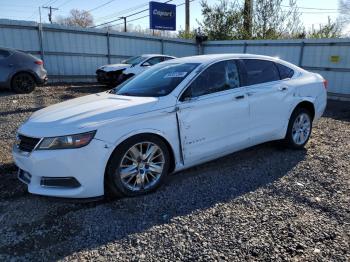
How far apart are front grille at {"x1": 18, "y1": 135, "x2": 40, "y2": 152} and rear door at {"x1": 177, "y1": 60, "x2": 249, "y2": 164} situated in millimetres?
1577

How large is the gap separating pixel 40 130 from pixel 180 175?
6.10 feet

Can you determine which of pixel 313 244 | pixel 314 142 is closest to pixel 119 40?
pixel 314 142

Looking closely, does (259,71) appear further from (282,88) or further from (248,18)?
(248,18)

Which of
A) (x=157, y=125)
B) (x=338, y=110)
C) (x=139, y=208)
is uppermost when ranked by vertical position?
(x=157, y=125)

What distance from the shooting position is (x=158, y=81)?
4.30 m

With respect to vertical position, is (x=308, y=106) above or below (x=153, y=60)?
below

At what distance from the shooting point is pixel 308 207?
346 centimetres

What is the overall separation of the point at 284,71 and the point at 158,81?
2133 mm

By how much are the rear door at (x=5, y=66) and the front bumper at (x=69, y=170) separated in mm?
8164

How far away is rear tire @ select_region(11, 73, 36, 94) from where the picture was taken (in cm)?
1070

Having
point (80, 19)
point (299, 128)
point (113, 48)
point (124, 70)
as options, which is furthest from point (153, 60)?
point (80, 19)

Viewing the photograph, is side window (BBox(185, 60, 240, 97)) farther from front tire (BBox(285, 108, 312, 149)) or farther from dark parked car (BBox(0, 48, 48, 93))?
dark parked car (BBox(0, 48, 48, 93))

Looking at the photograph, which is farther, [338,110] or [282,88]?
[338,110]

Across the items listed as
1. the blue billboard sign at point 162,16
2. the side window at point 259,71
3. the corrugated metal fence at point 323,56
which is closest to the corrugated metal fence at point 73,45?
the blue billboard sign at point 162,16
